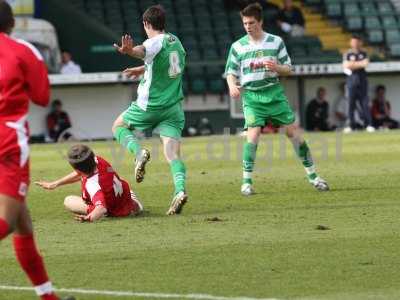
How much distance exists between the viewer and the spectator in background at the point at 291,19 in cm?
3102

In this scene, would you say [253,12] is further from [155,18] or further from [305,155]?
[155,18]

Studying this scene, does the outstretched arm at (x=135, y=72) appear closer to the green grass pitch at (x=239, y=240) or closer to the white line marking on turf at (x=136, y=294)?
the green grass pitch at (x=239, y=240)

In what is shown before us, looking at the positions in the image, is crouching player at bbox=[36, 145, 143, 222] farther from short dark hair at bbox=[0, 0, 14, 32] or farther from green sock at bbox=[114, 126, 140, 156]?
short dark hair at bbox=[0, 0, 14, 32]

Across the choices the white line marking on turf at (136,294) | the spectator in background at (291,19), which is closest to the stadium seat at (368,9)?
the spectator in background at (291,19)

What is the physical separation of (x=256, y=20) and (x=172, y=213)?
2723mm

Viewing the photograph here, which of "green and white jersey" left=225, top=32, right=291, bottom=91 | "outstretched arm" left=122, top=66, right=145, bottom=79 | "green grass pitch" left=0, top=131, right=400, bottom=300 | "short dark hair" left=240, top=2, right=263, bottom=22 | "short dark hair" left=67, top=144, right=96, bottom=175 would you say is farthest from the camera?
"green and white jersey" left=225, top=32, right=291, bottom=91

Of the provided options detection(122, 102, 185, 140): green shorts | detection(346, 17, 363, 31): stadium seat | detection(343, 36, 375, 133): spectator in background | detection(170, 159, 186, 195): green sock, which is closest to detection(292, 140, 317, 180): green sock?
detection(122, 102, 185, 140): green shorts

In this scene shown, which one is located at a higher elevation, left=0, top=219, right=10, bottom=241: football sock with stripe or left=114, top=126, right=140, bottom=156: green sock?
left=0, top=219, right=10, bottom=241: football sock with stripe

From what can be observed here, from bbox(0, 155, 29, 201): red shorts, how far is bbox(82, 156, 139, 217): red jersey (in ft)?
13.4

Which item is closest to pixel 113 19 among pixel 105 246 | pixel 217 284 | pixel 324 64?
pixel 324 64

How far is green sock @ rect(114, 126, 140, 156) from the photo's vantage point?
12453 mm

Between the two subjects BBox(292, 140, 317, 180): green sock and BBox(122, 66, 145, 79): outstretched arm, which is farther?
BBox(292, 140, 317, 180): green sock

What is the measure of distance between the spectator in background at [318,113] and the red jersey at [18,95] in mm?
21477

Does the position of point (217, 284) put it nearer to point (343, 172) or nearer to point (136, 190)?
point (136, 190)
